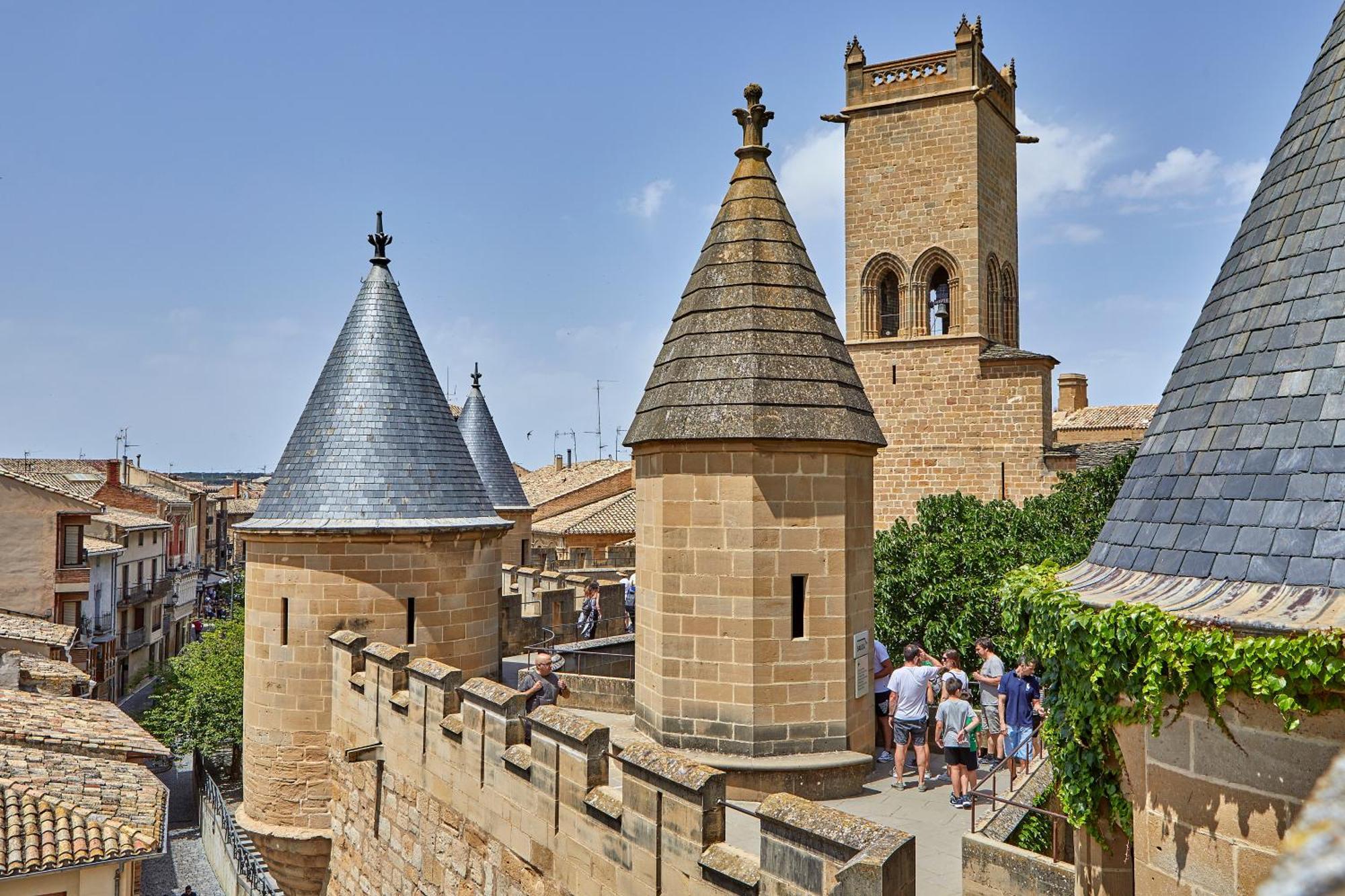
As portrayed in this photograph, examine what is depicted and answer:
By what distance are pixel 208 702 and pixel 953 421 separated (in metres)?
22.0

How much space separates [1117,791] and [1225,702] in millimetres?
1175

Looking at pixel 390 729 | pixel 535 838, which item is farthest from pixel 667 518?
pixel 390 729

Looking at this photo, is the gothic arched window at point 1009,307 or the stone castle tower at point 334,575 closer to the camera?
the stone castle tower at point 334,575

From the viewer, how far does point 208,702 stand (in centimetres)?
2661

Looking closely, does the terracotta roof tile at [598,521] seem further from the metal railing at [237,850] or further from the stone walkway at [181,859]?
the metal railing at [237,850]

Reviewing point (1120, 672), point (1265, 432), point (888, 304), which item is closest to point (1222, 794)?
point (1120, 672)

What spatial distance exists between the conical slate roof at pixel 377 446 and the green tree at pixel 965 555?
6.31m

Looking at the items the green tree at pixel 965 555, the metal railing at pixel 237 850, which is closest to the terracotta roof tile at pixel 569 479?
the metal railing at pixel 237 850

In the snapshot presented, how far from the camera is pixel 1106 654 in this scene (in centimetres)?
448

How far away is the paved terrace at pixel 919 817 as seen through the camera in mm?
6930

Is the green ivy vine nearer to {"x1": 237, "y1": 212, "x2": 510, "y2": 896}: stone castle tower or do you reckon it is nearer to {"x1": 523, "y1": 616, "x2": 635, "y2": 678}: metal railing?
{"x1": 523, "y1": 616, "x2": 635, "y2": 678}: metal railing

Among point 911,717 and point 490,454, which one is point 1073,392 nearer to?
point 490,454

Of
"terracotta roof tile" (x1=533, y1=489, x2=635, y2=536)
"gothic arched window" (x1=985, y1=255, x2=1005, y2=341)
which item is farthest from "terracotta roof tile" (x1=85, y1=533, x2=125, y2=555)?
"gothic arched window" (x1=985, y1=255, x2=1005, y2=341)

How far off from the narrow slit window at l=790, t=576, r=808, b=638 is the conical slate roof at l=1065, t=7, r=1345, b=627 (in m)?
3.30
